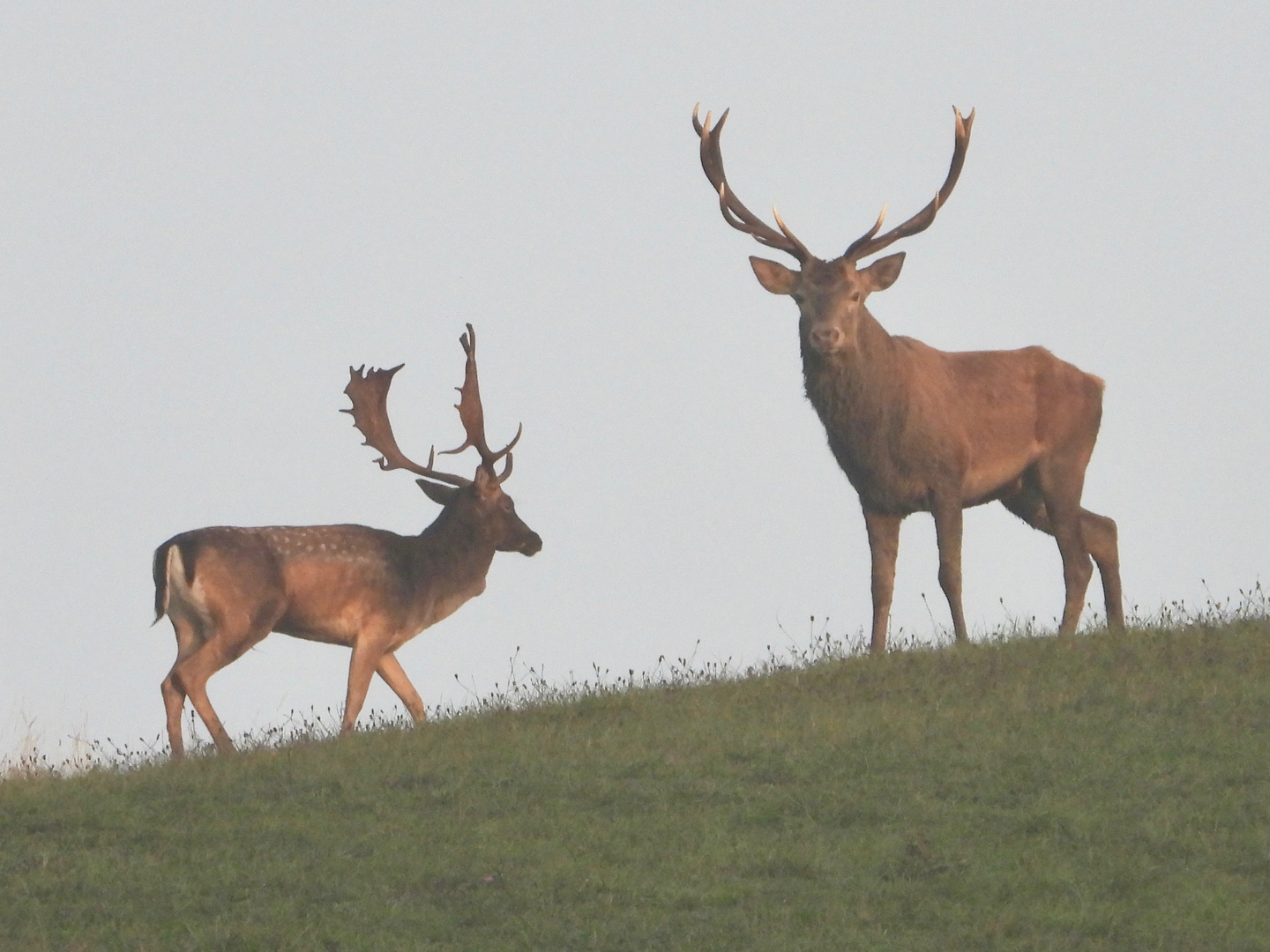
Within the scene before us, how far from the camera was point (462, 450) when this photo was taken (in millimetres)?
13594

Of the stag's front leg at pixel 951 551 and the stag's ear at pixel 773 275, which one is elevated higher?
the stag's ear at pixel 773 275

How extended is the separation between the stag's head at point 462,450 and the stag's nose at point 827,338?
2.33 m

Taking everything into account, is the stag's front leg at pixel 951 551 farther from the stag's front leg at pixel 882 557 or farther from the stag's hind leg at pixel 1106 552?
the stag's hind leg at pixel 1106 552

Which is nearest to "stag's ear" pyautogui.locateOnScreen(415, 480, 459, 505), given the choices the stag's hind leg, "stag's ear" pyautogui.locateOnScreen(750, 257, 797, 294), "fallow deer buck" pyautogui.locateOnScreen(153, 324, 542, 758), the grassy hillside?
"fallow deer buck" pyautogui.locateOnScreen(153, 324, 542, 758)

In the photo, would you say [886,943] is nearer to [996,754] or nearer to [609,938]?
[609,938]

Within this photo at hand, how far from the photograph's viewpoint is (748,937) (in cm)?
719

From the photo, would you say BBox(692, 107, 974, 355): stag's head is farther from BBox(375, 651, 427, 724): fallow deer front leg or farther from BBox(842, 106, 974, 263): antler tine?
BBox(375, 651, 427, 724): fallow deer front leg

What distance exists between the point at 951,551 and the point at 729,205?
276 cm

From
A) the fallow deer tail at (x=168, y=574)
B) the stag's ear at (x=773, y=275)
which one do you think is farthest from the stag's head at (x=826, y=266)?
the fallow deer tail at (x=168, y=574)

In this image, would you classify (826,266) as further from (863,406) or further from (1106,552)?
(1106,552)

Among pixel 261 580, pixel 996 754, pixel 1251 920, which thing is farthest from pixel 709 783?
pixel 261 580

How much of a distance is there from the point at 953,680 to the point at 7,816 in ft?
15.9

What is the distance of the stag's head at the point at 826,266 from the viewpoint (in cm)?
1269

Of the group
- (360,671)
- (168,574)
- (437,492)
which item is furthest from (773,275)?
(168,574)
